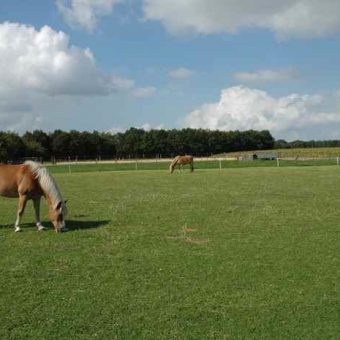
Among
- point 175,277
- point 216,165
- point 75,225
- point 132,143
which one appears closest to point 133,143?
point 132,143

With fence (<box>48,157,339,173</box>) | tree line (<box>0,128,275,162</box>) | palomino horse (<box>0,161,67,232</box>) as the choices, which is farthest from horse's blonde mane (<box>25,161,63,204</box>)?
tree line (<box>0,128,275,162</box>)

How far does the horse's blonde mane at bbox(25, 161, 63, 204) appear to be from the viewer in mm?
12875

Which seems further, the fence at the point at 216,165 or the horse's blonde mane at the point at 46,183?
the fence at the point at 216,165

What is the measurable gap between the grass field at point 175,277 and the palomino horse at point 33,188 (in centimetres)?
51

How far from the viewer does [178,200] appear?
20359 millimetres

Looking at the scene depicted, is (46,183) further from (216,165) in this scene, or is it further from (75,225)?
(216,165)

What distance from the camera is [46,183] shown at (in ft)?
42.7

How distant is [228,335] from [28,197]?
8.65 meters

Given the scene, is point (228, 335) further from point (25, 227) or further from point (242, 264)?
point (25, 227)

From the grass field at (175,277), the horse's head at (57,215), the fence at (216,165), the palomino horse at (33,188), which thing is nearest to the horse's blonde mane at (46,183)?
the palomino horse at (33,188)

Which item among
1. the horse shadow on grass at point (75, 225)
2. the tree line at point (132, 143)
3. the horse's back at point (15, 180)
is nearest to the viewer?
the horse's back at point (15, 180)

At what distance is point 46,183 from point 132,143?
445ft

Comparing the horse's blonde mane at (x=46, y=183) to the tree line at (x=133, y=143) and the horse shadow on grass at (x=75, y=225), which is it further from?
the tree line at (x=133, y=143)

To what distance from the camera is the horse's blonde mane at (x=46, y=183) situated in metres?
12.9
